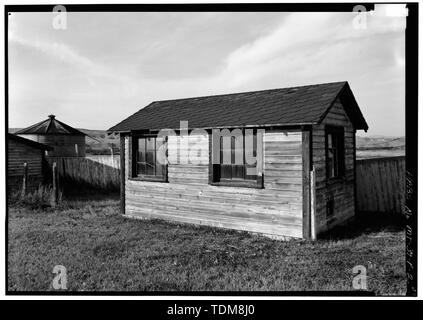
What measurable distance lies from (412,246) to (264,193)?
14.9 ft

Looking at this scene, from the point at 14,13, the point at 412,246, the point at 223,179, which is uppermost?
the point at 14,13

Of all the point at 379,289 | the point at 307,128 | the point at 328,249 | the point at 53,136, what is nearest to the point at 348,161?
the point at 307,128

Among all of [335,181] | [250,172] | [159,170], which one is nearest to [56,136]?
[159,170]

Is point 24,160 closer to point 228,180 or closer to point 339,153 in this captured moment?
point 228,180

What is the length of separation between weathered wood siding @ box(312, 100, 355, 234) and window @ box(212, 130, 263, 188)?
161 cm

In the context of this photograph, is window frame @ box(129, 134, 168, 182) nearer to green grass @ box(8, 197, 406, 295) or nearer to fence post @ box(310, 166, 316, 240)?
green grass @ box(8, 197, 406, 295)

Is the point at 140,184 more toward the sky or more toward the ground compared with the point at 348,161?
more toward the ground

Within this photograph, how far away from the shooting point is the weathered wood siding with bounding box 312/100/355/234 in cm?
818

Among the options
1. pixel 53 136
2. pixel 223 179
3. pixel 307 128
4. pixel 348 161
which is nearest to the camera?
pixel 307 128

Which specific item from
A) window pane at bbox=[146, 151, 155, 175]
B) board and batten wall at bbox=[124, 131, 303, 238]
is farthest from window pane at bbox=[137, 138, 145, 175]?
board and batten wall at bbox=[124, 131, 303, 238]

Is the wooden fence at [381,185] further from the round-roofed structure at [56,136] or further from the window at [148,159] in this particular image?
the round-roofed structure at [56,136]
